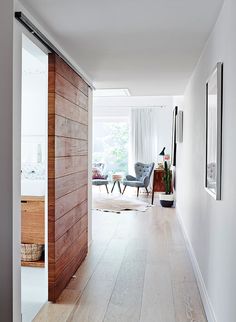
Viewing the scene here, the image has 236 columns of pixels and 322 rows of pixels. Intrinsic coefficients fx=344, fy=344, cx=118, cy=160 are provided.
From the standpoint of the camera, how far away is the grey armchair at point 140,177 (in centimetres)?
838

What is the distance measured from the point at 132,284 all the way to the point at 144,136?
6.53 meters

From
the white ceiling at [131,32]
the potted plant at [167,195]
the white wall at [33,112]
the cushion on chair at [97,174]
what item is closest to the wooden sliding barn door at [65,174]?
the white ceiling at [131,32]

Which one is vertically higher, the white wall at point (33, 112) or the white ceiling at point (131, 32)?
the white ceiling at point (131, 32)

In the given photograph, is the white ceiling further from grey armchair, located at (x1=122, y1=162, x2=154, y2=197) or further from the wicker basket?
grey armchair, located at (x1=122, y1=162, x2=154, y2=197)

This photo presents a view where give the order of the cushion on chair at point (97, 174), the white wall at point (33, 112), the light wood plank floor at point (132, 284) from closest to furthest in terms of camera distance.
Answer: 1. the light wood plank floor at point (132, 284)
2. the white wall at point (33, 112)
3. the cushion on chair at point (97, 174)

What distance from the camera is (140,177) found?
350 inches

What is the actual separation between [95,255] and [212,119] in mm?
2305

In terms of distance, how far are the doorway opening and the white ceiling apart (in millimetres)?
540

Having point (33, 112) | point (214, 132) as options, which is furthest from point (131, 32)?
point (33, 112)

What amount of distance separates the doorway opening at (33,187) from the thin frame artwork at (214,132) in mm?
1391

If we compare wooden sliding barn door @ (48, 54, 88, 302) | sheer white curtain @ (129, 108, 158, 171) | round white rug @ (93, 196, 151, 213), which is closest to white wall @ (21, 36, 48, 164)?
wooden sliding barn door @ (48, 54, 88, 302)

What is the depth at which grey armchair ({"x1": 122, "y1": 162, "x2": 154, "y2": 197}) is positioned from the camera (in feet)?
27.5
